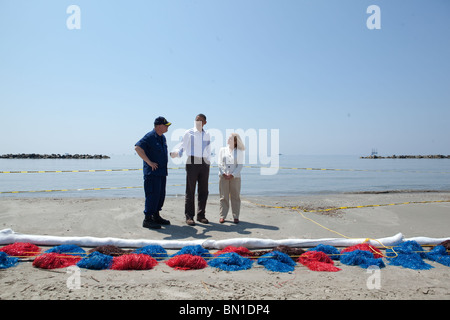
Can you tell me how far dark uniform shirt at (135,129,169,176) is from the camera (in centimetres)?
508

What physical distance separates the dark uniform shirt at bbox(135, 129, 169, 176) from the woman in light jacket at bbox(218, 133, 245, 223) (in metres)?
1.15

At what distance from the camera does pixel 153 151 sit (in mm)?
5113

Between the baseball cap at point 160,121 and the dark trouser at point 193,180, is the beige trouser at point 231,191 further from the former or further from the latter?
the baseball cap at point 160,121

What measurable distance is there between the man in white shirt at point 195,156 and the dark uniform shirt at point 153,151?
0.74 ft

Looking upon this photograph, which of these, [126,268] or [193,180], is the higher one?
[193,180]

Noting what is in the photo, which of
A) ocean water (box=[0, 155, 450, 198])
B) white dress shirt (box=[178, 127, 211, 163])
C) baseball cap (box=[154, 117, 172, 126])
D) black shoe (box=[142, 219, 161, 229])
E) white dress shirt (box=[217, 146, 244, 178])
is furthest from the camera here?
ocean water (box=[0, 155, 450, 198])

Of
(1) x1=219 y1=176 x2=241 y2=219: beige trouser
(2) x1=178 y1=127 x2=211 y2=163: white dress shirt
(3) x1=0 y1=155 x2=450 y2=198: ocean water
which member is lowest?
(3) x1=0 y1=155 x2=450 y2=198: ocean water

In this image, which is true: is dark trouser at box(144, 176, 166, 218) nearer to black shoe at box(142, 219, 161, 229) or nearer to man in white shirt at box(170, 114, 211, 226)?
black shoe at box(142, 219, 161, 229)

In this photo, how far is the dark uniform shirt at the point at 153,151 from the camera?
5078mm

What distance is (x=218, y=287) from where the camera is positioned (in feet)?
8.39

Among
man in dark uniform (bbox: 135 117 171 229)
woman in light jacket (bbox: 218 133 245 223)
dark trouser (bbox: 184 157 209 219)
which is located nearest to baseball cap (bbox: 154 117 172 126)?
man in dark uniform (bbox: 135 117 171 229)
